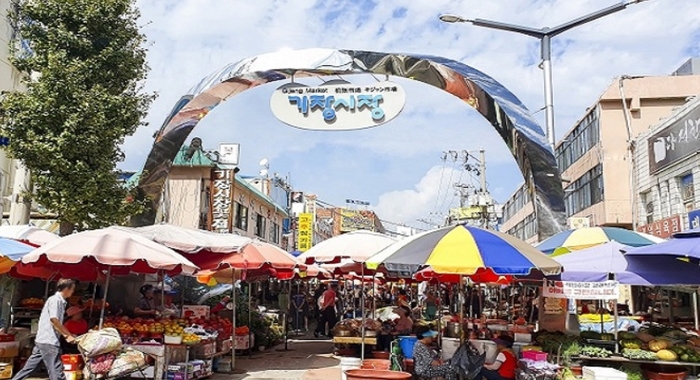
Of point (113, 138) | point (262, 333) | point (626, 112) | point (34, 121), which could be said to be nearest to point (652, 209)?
point (626, 112)

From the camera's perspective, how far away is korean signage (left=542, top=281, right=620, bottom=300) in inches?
386

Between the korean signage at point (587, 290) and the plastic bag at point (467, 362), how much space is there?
2.06m

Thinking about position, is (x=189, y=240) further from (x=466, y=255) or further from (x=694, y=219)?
(x=694, y=219)

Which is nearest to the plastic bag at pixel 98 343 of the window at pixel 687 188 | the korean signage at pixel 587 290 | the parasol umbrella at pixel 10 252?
the parasol umbrella at pixel 10 252

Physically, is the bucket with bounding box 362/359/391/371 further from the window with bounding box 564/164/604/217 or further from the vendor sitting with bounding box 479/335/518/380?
the window with bounding box 564/164/604/217

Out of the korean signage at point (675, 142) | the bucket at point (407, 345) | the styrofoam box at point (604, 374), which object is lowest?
the styrofoam box at point (604, 374)

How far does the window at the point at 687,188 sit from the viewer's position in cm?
1942

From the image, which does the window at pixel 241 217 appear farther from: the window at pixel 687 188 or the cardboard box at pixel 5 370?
the window at pixel 687 188

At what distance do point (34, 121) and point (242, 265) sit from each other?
5.53 metres

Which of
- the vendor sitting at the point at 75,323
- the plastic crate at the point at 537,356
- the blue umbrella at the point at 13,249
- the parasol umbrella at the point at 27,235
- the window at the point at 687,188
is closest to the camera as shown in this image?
the plastic crate at the point at 537,356

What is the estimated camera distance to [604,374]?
9.35m

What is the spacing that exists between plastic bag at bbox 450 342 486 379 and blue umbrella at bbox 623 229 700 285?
3066 millimetres

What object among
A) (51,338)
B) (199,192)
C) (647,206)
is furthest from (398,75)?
(647,206)

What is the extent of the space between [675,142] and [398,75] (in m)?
11.8
